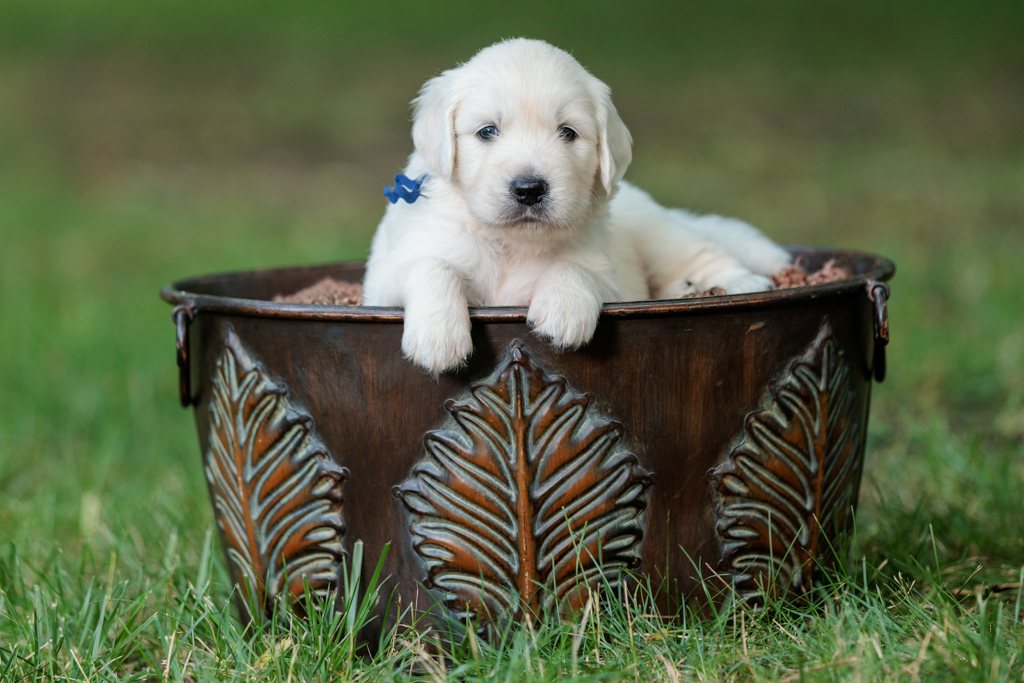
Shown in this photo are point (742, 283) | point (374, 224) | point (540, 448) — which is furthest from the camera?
point (374, 224)

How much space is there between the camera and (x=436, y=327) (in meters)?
1.81

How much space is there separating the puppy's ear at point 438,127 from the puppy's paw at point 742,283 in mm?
881

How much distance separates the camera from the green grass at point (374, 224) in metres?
2.01

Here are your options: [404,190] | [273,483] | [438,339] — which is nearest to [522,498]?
[438,339]

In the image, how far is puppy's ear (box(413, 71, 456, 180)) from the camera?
218cm

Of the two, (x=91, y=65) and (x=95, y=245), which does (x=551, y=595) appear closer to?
(x=95, y=245)

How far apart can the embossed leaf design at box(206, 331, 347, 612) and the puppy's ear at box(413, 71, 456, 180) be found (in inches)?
24.4

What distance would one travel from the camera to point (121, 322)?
506cm

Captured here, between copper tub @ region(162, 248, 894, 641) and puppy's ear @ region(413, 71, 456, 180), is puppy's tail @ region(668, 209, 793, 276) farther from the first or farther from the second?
puppy's ear @ region(413, 71, 456, 180)

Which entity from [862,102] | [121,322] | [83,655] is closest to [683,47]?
[862,102]

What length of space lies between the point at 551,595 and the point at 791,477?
0.60m

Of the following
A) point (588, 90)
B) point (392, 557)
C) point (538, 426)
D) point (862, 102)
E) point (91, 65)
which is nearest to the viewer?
point (538, 426)

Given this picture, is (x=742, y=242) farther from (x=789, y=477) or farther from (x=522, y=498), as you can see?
(x=522, y=498)

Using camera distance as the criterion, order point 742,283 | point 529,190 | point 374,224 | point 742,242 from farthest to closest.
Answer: point 374,224, point 742,242, point 742,283, point 529,190
